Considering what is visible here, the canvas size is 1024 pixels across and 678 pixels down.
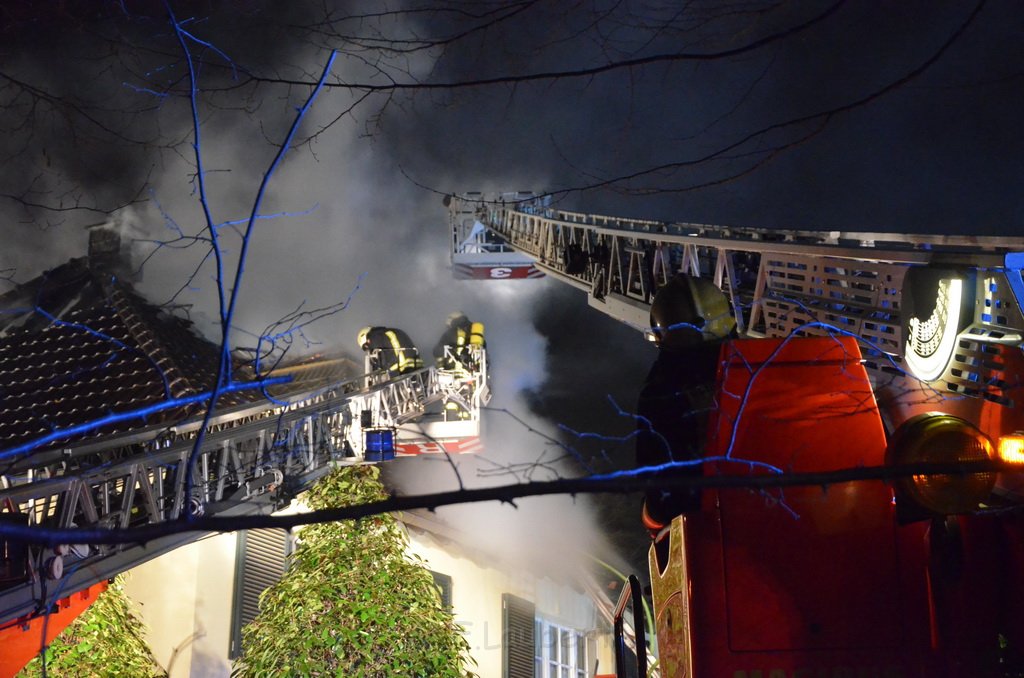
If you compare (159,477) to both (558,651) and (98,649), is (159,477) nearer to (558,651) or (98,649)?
(98,649)

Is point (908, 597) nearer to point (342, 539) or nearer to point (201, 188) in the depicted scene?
point (201, 188)

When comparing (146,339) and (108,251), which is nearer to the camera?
(146,339)

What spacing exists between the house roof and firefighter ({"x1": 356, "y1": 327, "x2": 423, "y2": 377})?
3.03 meters

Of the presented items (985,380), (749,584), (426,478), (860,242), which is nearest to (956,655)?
(749,584)

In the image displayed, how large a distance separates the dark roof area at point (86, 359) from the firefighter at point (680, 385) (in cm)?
599

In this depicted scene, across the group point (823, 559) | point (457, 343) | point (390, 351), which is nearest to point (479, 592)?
point (390, 351)

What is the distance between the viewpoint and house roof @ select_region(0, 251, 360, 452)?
29.9ft

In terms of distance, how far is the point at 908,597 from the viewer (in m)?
3.95

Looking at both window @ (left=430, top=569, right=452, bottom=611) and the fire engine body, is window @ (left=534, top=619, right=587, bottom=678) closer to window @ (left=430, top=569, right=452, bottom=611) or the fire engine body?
window @ (left=430, top=569, right=452, bottom=611)

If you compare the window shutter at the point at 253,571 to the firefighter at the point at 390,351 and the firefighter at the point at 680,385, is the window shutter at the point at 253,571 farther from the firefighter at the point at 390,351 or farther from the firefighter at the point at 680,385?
the firefighter at the point at 680,385

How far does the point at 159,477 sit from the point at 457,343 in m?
12.0

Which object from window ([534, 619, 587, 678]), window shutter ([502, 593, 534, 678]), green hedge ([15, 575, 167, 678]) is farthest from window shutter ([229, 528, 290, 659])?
window ([534, 619, 587, 678])

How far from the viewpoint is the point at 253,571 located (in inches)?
497

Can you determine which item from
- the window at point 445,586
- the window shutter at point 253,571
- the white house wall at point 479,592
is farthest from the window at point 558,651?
the window shutter at point 253,571
